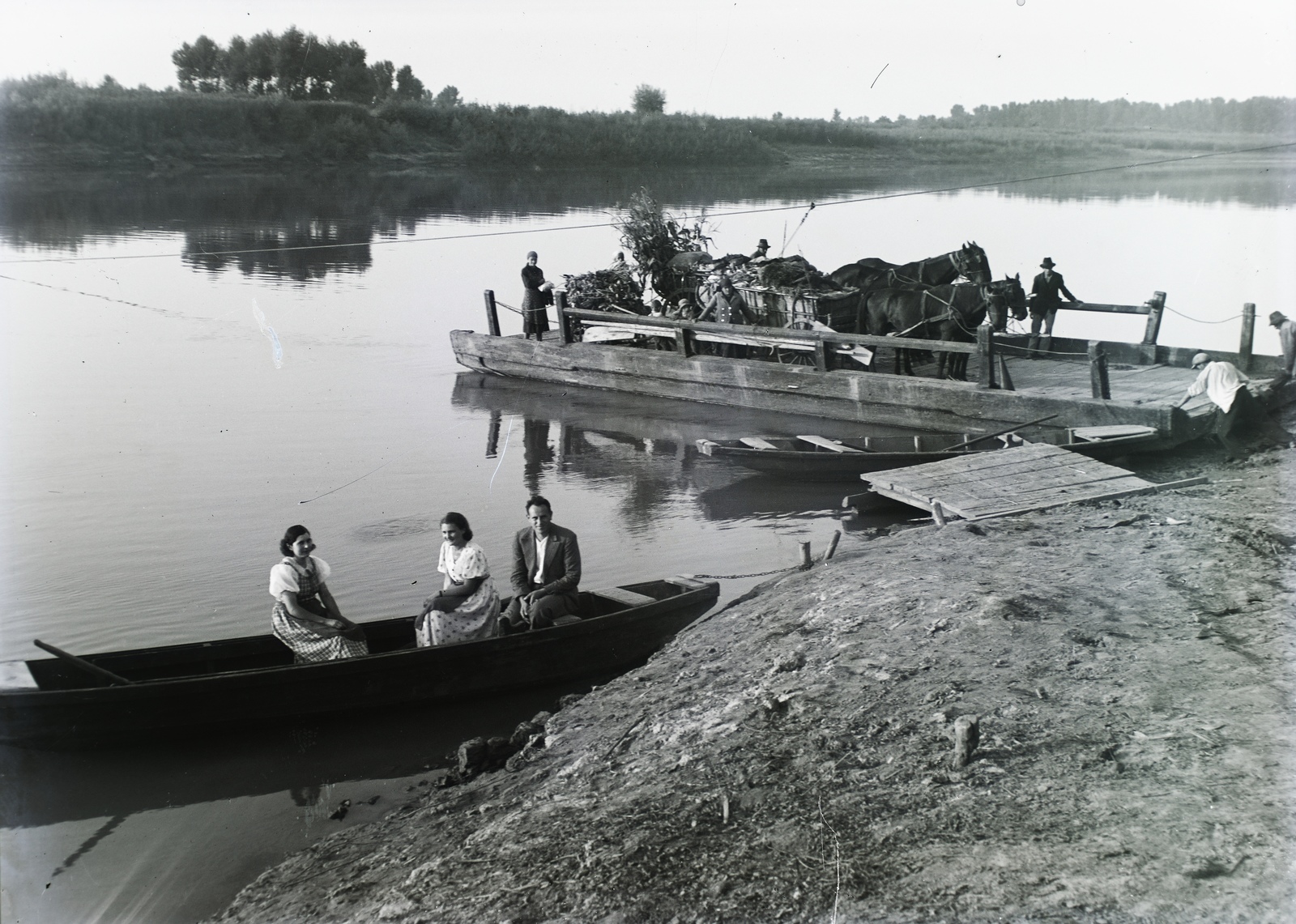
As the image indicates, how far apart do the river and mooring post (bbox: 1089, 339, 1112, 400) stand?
3.46 meters

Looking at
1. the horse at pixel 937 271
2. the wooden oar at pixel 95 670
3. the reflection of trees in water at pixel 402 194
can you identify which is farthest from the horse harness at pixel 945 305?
the reflection of trees in water at pixel 402 194

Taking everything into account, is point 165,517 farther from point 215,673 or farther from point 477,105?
point 477,105

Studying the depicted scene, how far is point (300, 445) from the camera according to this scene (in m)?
16.1

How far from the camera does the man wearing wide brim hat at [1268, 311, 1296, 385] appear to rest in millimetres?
13781

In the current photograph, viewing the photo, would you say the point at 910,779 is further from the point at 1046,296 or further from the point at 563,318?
the point at 563,318

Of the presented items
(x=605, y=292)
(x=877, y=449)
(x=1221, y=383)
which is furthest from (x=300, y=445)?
(x=1221, y=383)

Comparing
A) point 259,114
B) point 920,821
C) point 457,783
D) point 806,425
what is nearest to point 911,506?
point 806,425

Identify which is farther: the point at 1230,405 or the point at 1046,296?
the point at 1046,296

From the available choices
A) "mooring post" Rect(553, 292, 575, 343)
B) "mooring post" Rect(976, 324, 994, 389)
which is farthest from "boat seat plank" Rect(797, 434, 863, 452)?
"mooring post" Rect(553, 292, 575, 343)

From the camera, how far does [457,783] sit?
6824 millimetres

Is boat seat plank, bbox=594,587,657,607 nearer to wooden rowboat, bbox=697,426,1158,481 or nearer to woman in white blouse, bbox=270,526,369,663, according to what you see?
woman in white blouse, bbox=270,526,369,663

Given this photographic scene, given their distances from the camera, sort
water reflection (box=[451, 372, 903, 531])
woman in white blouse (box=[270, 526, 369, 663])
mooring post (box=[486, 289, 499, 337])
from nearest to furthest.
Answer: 1. woman in white blouse (box=[270, 526, 369, 663])
2. water reflection (box=[451, 372, 903, 531])
3. mooring post (box=[486, 289, 499, 337])

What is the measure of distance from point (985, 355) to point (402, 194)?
3689 centimetres

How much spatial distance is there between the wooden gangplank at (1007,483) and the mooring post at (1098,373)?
168 cm
